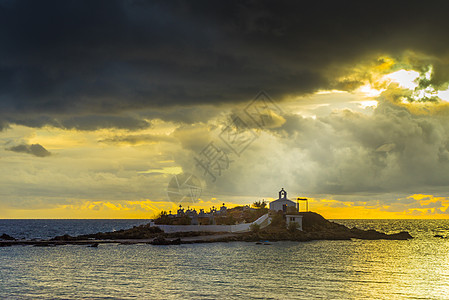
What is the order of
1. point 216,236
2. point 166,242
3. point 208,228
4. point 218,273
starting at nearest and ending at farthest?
1. point 218,273
2. point 166,242
3. point 216,236
4. point 208,228

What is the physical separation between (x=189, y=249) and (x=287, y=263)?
22.3 metres

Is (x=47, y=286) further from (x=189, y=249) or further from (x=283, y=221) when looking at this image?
(x=283, y=221)

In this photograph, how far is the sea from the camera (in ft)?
141

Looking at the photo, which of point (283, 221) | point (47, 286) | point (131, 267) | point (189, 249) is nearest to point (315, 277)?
point (131, 267)

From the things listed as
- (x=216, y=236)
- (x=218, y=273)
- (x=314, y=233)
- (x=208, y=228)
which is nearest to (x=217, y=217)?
(x=208, y=228)

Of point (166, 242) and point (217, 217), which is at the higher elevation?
point (217, 217)

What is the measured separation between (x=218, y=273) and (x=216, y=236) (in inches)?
1885

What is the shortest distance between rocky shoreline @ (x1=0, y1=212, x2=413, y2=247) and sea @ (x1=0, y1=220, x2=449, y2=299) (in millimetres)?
9958

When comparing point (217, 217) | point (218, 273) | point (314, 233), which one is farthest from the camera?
point (217, 217)

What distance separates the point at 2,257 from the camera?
71562mm

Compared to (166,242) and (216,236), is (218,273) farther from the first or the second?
(216,236)

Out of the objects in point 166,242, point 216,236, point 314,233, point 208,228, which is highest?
point 208,228

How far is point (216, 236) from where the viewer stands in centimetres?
10150

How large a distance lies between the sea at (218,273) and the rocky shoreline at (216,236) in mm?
9958
